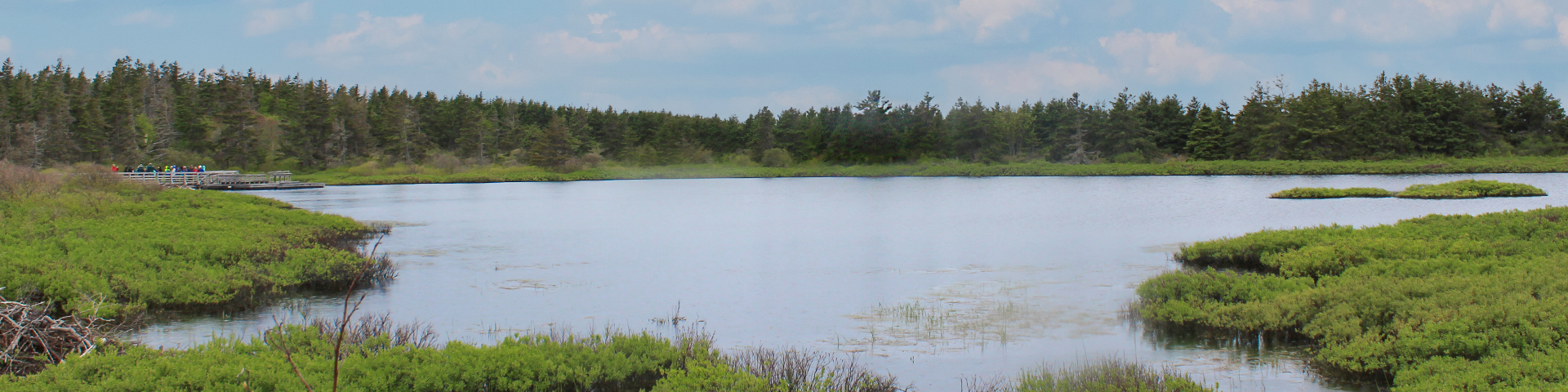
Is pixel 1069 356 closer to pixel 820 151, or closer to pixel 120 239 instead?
pixel 120 239

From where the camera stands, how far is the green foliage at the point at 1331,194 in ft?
122

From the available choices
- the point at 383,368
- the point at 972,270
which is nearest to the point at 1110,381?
the point at 383,368

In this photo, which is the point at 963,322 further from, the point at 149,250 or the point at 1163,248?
the point at 149,250

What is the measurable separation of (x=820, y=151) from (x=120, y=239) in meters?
Result: 79.5

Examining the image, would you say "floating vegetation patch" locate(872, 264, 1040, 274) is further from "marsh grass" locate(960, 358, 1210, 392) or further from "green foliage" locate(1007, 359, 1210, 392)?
"green foliage" locate(1007, 359, 1210, 392)

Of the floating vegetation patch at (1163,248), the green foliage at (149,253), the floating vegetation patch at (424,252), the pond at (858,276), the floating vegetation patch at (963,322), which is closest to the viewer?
the pond at (858,276)

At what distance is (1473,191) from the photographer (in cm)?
3481

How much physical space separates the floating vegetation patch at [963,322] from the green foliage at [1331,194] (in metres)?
29.3

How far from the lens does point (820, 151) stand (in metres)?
93.2

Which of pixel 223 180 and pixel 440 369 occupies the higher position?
pixel 223 180

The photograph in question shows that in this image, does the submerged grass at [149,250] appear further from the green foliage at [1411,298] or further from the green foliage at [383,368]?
the green foliage at [1411,298]

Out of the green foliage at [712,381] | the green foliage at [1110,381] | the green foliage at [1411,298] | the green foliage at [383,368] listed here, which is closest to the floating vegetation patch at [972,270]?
the green foliage at [1411,298]

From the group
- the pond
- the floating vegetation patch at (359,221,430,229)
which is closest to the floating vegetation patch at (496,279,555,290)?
the pond

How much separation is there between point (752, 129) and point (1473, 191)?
226ft
